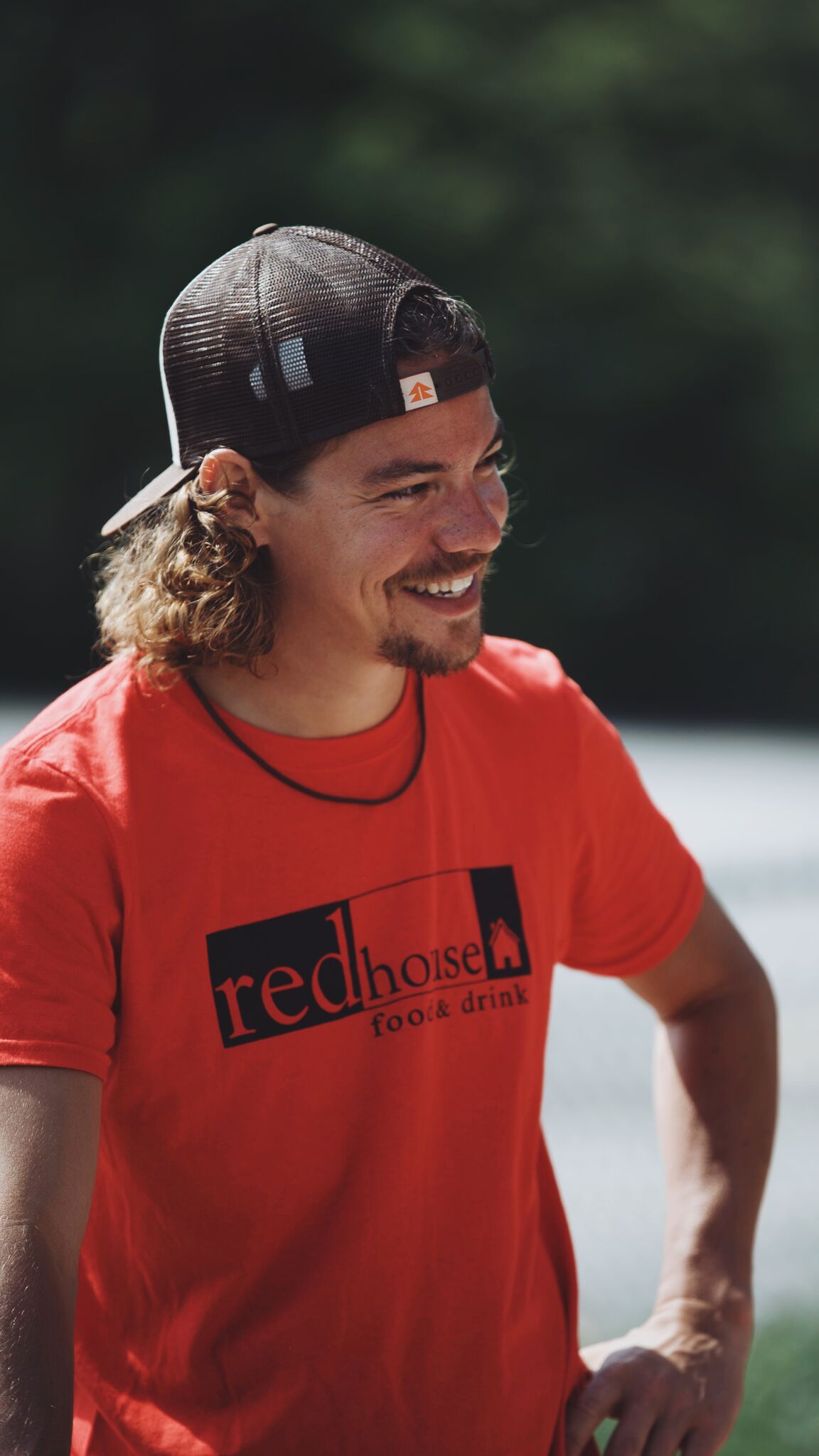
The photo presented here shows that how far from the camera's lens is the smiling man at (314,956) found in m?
1.53

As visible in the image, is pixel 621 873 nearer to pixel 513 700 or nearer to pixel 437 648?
pixel 513 700

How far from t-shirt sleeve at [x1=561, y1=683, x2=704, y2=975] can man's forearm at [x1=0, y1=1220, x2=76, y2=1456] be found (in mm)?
752

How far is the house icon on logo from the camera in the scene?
5.80 ft

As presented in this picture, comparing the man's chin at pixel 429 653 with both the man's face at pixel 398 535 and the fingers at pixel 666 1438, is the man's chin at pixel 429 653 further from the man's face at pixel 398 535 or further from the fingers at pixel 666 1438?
the fingers at pixel 666 1438

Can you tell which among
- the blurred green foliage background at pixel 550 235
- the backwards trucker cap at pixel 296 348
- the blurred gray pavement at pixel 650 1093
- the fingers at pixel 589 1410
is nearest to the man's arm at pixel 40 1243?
the fingers at pixel 589 1410

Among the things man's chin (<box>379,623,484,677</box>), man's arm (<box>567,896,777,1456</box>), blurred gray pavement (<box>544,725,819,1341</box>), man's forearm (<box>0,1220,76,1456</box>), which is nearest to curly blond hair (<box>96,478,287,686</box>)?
man's chin (<box>379,623,484,677</box>)

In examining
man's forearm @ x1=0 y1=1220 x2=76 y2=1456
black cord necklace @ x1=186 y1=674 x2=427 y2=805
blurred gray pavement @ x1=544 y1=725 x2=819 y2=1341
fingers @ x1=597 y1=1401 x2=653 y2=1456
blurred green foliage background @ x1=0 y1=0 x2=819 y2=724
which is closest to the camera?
man's forearm @ x1=0 y1=1220 x2=76 y2=1456

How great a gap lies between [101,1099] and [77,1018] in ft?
0.35

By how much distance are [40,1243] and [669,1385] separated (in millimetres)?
807

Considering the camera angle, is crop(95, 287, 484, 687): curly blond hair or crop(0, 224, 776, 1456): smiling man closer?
crop(0, 224, 776, 1456): smiling man

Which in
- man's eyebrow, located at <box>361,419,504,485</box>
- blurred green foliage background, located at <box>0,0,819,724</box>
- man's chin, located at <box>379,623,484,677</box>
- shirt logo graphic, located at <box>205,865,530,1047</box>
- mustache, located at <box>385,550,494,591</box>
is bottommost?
shirt logo graphic, located at <box>205,865,530,1047</box>

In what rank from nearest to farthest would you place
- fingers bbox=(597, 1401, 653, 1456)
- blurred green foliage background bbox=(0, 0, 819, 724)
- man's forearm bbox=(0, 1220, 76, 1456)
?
man's forearm bbox=(0, 1220, 76, 1456) → fingers bbox=(597, 1401, 653, 1456) → blurred green foliage background bbox=(0, 0, 819, 724)

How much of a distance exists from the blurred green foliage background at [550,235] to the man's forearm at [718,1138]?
371 inches

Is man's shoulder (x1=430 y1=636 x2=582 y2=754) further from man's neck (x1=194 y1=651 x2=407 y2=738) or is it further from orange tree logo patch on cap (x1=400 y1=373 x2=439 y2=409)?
orange tree logo patch on cap (x1=400 y1=373 x2=439 y2=409)
